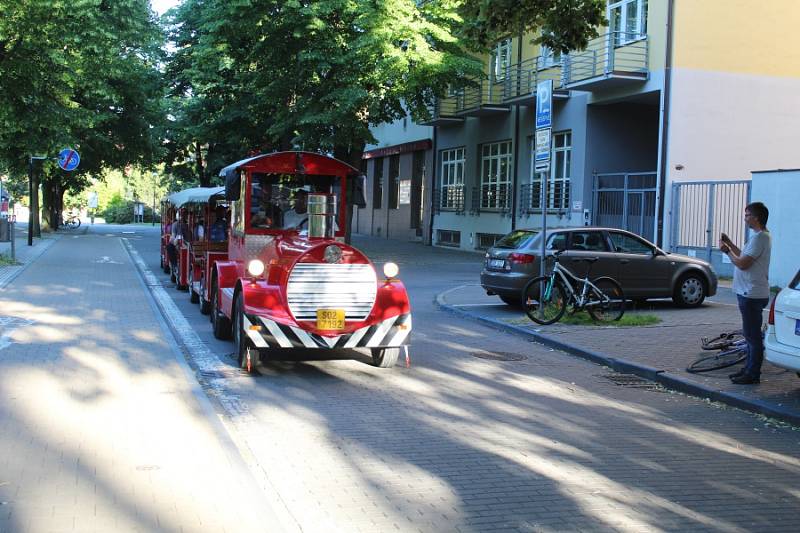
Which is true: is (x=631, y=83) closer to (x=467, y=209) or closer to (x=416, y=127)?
(x=467, y=209)

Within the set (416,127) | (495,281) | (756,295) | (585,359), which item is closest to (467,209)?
(416,127)

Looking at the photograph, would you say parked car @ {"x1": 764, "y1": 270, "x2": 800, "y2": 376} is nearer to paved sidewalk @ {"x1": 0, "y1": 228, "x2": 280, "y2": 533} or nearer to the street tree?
paved sidewalk @ {"x1": 0, "y1": 228, "x2": 280, "y2": 533}

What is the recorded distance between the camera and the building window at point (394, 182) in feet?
146

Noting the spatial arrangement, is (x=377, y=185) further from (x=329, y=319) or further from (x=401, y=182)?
(x=329, y=319)

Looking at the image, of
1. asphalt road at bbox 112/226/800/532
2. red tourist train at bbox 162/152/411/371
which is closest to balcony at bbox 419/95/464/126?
red tourist train at bbox 162/152/411/371

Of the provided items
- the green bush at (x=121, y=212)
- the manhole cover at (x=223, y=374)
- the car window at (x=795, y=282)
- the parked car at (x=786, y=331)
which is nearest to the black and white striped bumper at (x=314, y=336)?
the manhole cover at (x=223, y=374)

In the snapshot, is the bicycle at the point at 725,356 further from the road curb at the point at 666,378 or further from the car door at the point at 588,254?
the car door at the point at 588,254

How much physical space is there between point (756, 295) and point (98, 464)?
20.9ft

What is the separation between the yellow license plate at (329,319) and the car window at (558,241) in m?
→ 6.70

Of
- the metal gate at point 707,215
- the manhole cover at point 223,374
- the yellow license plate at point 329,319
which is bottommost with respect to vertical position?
the manhole cover at point 223,374

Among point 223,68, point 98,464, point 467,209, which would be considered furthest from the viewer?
point 467,209

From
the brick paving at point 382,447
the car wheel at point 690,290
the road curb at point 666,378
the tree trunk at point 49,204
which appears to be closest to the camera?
the brick paving at point 382,447

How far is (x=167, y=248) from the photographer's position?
20.7 metres

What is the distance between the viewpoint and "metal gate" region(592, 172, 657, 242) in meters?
24.2
